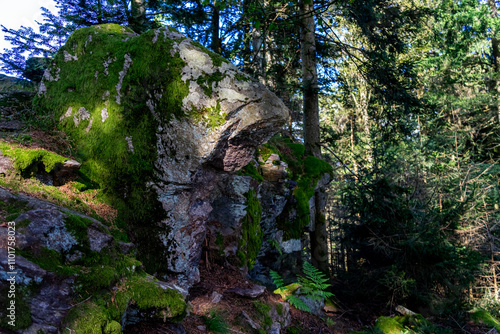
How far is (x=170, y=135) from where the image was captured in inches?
172

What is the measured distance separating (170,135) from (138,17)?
561 cm

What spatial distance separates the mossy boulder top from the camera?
425cm

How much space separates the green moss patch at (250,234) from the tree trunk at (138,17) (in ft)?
19.1

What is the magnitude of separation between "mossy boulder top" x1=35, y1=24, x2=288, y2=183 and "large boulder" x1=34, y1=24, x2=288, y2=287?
0.02m

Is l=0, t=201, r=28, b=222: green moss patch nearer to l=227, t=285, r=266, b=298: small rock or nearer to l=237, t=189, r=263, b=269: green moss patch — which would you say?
l=227, t=285, r=266, b=298: small rock

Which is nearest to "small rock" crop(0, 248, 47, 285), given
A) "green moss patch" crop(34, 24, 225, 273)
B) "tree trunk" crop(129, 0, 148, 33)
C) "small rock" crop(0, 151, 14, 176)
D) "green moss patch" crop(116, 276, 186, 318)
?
"green moss patch" crop(116, 276, 186, 318)

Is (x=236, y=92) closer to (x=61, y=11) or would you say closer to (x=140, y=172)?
→ (x=140, y=172)

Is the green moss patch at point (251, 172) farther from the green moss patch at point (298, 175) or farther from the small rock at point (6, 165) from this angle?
the small rock at point (6, 165)

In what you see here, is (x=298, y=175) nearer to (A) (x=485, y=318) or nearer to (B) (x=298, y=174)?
(B) (x=298, y=174)

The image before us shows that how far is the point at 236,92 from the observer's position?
4.25 metres

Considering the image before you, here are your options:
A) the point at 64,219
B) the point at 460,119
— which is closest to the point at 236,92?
the point at 64,219

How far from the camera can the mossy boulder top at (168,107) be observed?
425 centimetres

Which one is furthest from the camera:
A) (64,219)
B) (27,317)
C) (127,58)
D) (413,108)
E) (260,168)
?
(413,108)

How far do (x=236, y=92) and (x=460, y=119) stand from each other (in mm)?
16043
